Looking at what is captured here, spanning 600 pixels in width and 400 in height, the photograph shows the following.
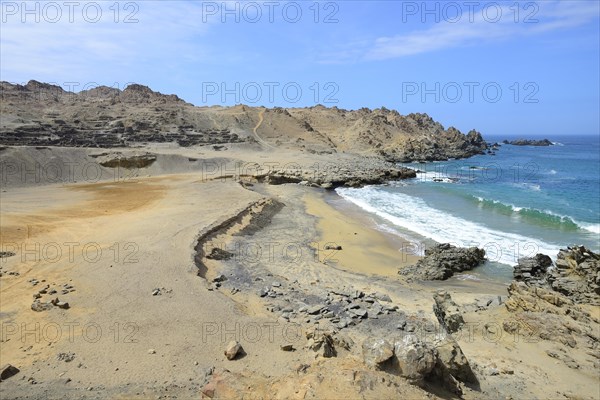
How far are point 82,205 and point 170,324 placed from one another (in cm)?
1828

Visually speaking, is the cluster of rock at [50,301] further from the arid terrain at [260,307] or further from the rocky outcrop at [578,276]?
the rocky outcrop at [578,276]

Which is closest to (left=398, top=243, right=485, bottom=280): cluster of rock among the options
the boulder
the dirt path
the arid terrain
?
the arid terrain

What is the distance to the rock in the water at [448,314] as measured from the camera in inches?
368

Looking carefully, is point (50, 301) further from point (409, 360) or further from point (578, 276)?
point (578, 276)

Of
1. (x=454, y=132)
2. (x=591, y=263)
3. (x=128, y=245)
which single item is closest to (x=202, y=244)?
(x=128, y=245)

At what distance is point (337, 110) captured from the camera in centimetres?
8888

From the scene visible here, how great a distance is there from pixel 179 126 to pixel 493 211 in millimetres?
37446

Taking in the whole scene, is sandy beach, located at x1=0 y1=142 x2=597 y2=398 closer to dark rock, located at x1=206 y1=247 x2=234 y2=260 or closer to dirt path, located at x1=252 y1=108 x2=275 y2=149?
dark rock, located at x1=206 y1=247 x2=234 y2=260

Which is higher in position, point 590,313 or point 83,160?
point 83,160

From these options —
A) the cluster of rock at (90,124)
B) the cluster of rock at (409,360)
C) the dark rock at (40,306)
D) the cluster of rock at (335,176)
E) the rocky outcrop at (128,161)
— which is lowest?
the dark rock at (40,306)

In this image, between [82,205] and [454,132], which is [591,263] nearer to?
[82,205]

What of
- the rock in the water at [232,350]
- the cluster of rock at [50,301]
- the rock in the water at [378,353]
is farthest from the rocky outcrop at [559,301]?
the cluster of rock at [50,301]

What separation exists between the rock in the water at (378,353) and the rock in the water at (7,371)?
6.16m

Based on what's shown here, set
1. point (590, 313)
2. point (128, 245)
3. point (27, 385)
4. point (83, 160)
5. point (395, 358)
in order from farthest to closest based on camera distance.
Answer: point (83, 160), point (128, 245), point (590, 313), point (27, 385), point (395, 358)
